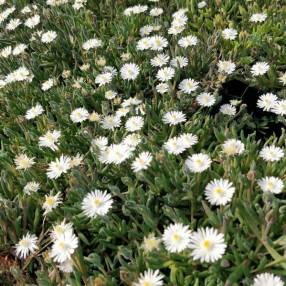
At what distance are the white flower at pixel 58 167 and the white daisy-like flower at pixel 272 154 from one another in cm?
87

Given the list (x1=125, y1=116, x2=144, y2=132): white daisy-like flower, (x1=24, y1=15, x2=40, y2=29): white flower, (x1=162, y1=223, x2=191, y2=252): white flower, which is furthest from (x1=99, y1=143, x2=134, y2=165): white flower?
(x1=24, y1=15, x2=40, y2=29): white flower

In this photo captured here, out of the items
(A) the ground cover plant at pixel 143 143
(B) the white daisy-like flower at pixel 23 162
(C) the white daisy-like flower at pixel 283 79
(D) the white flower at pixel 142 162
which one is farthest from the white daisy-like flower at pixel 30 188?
(C) the white daisy-like flower at pixel 283 79

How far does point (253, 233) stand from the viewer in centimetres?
182

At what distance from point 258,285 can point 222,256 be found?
18 cm

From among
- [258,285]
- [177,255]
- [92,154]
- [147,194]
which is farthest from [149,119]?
[258,285]

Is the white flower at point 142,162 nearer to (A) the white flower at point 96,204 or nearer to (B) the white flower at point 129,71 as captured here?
(A) the white flower at point 96,204

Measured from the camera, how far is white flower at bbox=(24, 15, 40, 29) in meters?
3.44

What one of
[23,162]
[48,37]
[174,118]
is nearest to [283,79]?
[174,118]

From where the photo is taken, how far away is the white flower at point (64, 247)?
1816 millimetres

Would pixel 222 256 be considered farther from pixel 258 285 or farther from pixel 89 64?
pixel 89 64

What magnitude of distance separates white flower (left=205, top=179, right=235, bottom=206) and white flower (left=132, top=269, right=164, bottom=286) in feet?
1.09

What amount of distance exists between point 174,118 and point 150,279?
92 centimetres

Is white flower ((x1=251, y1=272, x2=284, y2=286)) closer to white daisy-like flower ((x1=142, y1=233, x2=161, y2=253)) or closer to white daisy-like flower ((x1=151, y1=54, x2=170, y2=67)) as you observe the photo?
white daisy-like flower ((x1=142, y1=233, x2=161, y2=253))

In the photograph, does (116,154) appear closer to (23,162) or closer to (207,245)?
(23,162)
